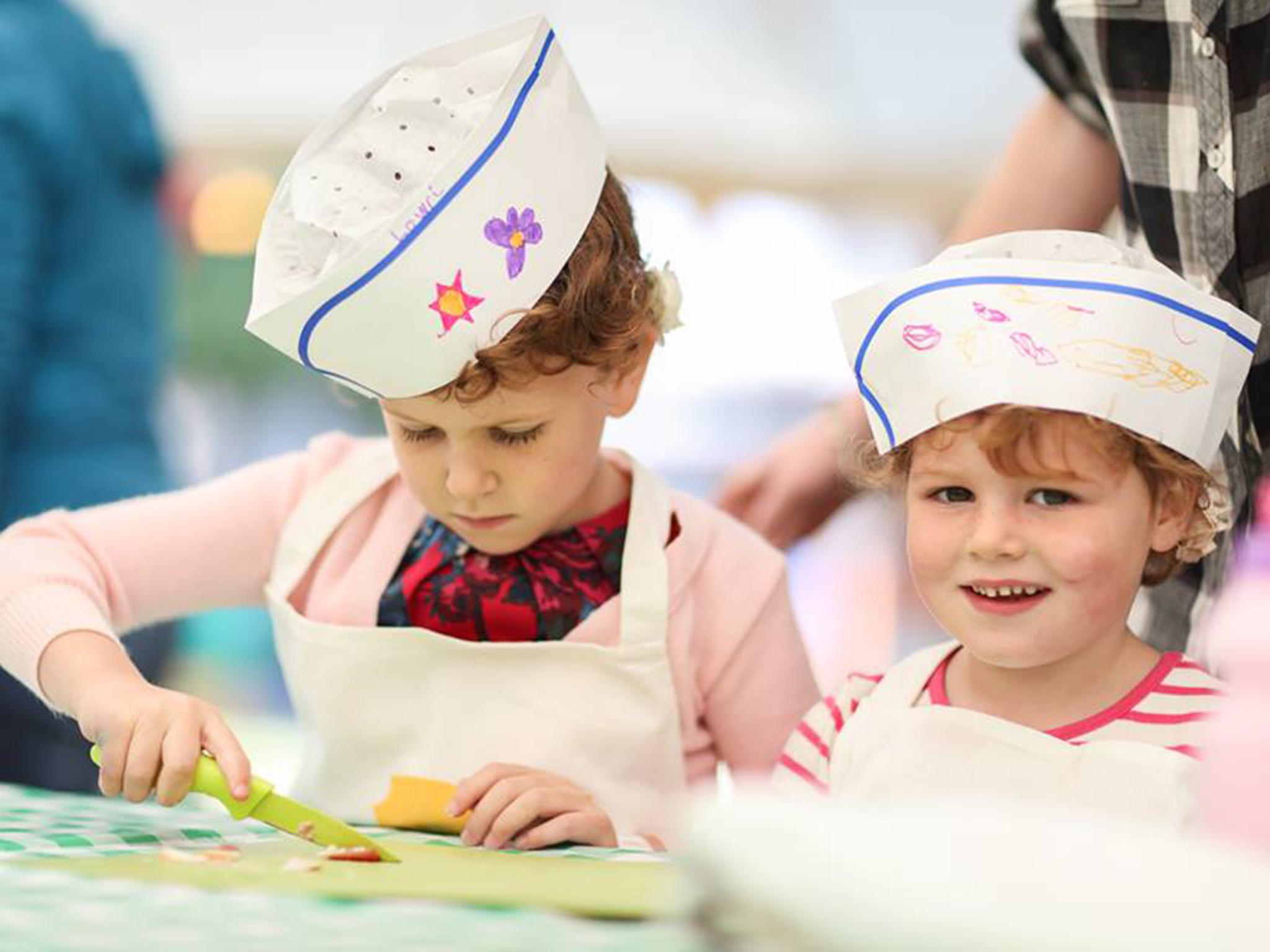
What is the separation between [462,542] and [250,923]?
560mm

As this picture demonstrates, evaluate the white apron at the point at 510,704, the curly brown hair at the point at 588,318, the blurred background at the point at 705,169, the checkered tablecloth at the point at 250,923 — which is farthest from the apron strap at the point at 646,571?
the blurred background at the point at 705,169

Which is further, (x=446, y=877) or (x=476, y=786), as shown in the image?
(x=476, y=786)

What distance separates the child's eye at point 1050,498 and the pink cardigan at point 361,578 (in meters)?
0.29

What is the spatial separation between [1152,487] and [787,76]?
4.50 metres

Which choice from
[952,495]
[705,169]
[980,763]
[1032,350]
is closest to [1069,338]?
[1032,350]

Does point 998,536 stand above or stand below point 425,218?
below

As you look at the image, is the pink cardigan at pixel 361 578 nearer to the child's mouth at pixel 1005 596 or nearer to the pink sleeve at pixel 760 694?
the pink sleeve at pixel 760 694

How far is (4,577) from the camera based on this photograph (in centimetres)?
119

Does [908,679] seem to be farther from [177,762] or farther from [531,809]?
[177,762]

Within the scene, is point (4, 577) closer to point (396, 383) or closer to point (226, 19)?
point (396, 383)

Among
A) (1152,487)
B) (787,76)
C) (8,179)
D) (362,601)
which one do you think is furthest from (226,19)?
(1152,487)

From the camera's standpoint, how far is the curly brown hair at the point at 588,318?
1096 millimetres

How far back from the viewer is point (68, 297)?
2.01 metres

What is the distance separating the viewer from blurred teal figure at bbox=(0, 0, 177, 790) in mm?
1925
